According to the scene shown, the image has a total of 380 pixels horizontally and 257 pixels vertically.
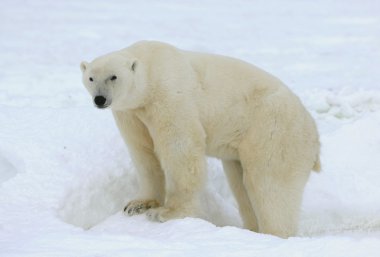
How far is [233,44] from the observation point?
1193 cm

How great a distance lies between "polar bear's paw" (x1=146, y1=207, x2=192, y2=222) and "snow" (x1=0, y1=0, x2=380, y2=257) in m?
0.08

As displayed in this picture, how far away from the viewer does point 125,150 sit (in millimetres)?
5465

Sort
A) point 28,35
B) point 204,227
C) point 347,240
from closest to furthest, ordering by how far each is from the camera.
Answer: point 347,240, point 204,227, point 28,35

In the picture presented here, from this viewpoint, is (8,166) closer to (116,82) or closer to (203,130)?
(116,82)

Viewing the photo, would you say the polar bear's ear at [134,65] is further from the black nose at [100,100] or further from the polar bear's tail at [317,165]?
the polar bear's tail at [317,165]

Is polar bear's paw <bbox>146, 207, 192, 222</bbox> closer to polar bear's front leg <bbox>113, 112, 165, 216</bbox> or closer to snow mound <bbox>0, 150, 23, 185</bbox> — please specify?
polar bear's front leg <bbox>113, 112, 165, 216</bbox>

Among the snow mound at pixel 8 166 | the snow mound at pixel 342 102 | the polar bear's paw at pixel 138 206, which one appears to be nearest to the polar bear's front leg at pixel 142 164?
the polar bear's paw at pixel 138 206

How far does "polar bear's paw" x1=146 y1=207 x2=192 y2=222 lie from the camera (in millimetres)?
4543

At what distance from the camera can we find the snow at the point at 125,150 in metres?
3.57

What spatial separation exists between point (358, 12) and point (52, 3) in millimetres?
7441

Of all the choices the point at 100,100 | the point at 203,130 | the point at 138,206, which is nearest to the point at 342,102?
the point at 203,130

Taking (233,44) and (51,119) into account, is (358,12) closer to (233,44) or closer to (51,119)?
(233,44)

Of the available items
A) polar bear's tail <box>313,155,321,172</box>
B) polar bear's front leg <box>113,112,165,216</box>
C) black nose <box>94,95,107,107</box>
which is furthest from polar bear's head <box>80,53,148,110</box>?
polar bear's tail <box>313,155,321,172</box>

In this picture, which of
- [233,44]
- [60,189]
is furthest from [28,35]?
[60,189]
